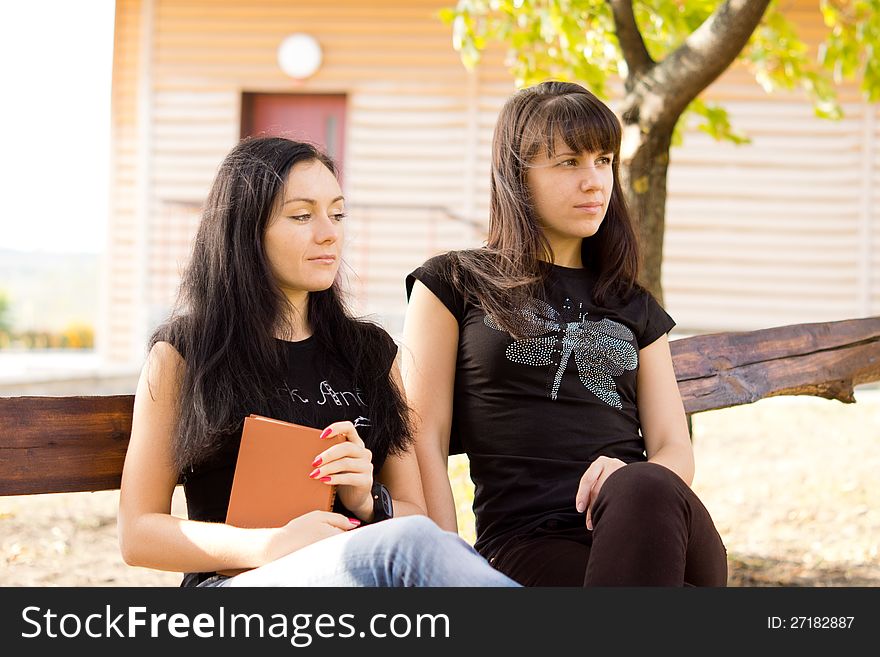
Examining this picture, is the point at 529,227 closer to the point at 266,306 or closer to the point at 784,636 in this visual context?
the point at 266,306

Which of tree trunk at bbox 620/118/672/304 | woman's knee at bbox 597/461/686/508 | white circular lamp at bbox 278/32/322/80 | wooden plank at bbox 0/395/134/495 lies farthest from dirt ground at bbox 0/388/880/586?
A: white circular lamp at bbox 278/32/322/80

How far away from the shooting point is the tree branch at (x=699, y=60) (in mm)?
3953

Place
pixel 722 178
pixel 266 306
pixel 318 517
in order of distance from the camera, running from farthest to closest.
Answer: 1. pixel 722 178
2. pixel 266 306
3. pixel 318 517

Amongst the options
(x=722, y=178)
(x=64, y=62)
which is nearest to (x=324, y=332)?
(x=722, y=178)

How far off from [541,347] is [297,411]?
2.33ft

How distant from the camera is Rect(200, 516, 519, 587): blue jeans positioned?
2.01 metres

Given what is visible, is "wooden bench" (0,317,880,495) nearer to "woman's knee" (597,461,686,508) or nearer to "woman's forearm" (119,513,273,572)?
"woman's forearm" (119,513,273,572)

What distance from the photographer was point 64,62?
1230 centimetres

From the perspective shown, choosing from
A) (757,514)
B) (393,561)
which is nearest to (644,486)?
Result: (393,561)

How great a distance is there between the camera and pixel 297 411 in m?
2.48

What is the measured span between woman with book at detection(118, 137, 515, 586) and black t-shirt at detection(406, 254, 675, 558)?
255mm

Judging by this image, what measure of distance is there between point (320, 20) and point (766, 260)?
483 centimetres

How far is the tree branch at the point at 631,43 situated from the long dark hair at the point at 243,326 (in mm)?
2068

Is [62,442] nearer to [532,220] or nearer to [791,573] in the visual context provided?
[532,220]
